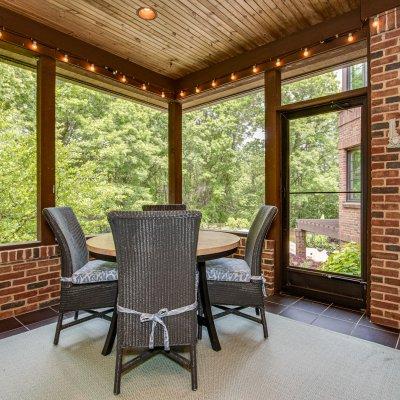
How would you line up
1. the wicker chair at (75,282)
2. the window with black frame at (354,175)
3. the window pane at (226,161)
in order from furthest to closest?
the window pane at (226,161) → the window with black frame at (354,175) → the wicker chair at (75,282)

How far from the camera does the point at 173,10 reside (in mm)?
2736

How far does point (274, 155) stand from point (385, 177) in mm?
1167

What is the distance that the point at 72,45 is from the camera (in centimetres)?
318

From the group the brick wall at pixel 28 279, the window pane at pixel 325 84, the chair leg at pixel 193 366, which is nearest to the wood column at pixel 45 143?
the brick wall at pixel 28 279

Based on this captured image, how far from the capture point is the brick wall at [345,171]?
2949 millimetres

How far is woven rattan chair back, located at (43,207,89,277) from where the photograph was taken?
2.18 meters

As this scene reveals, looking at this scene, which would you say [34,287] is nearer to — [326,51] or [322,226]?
[322,226]

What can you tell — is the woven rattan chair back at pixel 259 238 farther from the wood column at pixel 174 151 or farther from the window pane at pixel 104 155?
the window pane at pixel 104 155

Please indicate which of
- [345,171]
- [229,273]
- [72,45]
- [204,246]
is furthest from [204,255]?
[72,45]

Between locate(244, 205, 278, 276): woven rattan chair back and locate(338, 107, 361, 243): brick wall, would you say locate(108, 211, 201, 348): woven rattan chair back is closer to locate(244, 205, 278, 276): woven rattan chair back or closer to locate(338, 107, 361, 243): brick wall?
→ locate(244, 205, 278, 276): woven rattan chair back

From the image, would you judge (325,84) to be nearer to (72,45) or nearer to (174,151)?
(174,151)

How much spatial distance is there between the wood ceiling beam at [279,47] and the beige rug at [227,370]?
2.82m

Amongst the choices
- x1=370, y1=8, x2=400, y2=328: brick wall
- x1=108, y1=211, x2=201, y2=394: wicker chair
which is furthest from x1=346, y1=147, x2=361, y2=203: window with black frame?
x1=108, y1=211, x2=201, y2=394: wicker chair

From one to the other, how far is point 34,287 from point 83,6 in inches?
107
